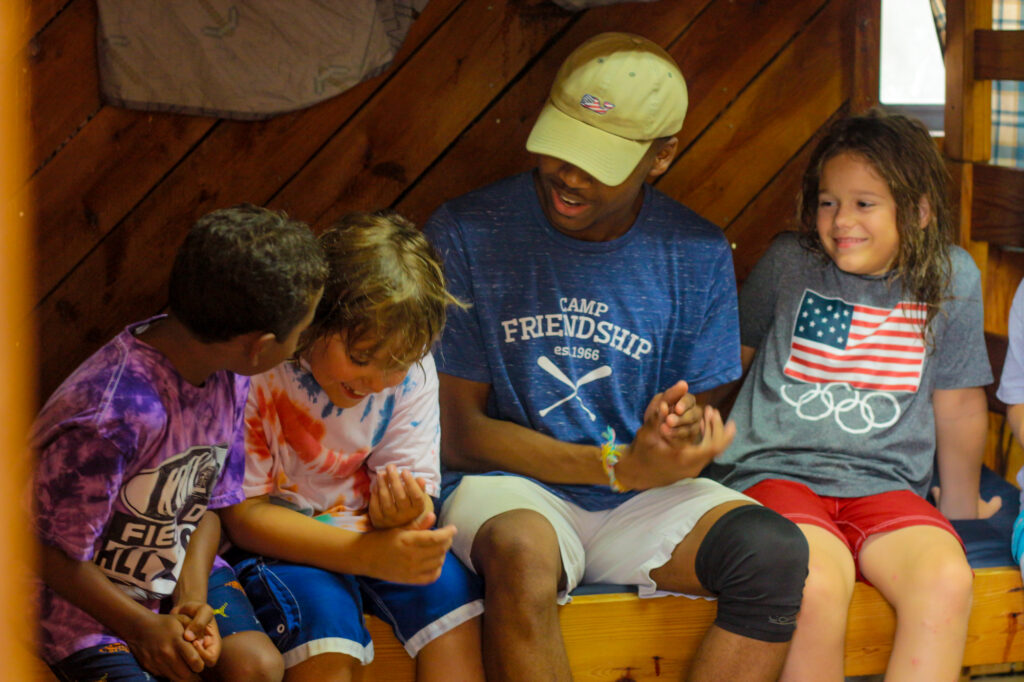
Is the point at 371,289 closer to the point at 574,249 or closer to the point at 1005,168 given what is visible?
the point at 574,249

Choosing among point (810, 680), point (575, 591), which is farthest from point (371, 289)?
point (810, 680)

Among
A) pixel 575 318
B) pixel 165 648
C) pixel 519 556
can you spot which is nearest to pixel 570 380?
pixel 575 318

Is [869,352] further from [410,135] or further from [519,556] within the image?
[410,135]

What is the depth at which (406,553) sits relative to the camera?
4.74ft

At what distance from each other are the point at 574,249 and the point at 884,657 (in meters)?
0.90

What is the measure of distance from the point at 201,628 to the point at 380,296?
1.66ft

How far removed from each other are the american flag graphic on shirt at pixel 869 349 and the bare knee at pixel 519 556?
66 cm

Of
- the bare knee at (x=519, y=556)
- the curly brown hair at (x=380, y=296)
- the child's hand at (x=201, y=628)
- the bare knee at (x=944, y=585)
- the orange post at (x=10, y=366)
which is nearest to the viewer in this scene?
the orange post at (x=10, y=366)

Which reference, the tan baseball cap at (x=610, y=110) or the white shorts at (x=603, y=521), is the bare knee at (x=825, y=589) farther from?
the tan baseball cap at (x=610, y=110)

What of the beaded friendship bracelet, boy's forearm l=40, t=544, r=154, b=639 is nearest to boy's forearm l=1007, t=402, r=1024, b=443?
the beaded friendship bracelet

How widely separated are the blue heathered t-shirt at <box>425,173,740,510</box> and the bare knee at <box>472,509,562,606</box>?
207mm

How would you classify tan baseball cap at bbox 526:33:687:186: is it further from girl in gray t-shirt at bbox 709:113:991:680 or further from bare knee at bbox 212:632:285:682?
bare knee at bbox 212:632:285:682

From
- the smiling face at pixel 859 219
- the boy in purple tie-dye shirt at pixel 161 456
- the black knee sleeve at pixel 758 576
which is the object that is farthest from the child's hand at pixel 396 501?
the smiling face at pixel 859 219

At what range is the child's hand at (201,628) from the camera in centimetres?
129
